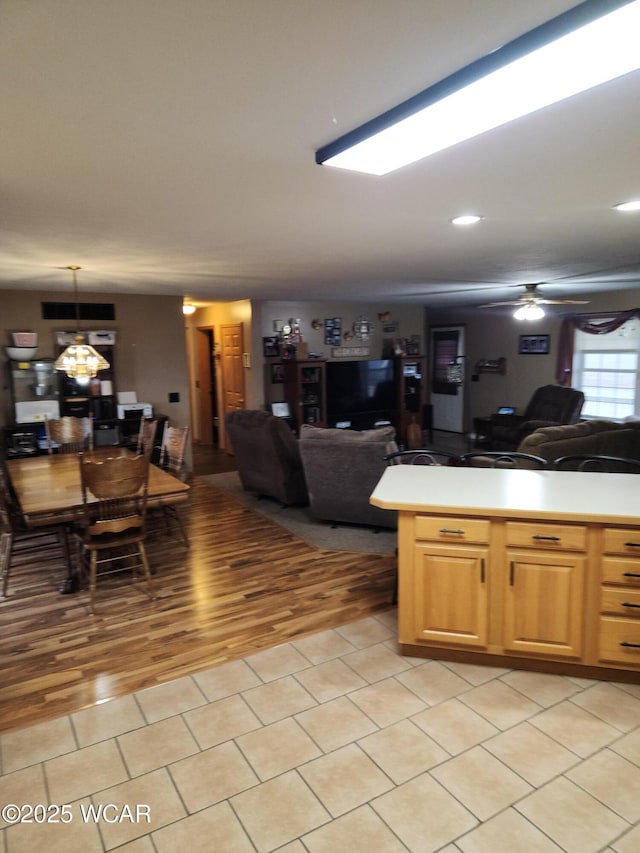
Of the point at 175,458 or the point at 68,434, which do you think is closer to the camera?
the point at 175,458

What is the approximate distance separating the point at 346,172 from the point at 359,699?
7.69 ft

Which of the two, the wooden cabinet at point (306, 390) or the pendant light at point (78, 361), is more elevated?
the pendant light at point (78, 361)

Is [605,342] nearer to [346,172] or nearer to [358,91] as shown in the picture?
[346,172]

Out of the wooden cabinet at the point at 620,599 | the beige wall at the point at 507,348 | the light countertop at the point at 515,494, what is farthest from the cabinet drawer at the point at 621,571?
the beige wall at the point at 507,348

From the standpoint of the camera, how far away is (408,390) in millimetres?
9180

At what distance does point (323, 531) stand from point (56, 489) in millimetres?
2256

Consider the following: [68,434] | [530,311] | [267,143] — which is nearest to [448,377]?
[530,311]

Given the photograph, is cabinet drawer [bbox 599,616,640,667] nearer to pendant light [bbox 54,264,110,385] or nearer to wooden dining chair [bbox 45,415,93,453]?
pendant light [bbox 54,264,110,385]

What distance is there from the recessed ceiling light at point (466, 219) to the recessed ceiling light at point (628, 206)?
679mm

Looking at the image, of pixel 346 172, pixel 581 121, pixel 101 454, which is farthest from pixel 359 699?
pixel 101 454

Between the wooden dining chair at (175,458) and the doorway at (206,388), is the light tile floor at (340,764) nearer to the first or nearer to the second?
the wooden dining chair at (175,458)

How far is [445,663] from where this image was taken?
9.29 ft

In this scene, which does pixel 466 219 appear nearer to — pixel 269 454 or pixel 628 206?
pixel 628 206

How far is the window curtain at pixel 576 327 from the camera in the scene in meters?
7.48
